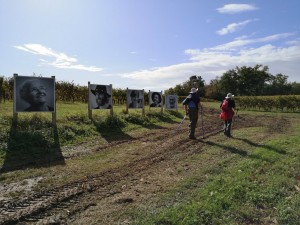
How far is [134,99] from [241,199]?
1653cm

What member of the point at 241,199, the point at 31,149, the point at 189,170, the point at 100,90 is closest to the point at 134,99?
the point at 100,90

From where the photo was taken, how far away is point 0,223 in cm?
551

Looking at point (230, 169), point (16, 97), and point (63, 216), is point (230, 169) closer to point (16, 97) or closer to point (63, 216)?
point (63, 216)

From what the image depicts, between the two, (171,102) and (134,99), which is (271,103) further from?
(134,99)

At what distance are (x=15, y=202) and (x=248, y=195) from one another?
4.64 m

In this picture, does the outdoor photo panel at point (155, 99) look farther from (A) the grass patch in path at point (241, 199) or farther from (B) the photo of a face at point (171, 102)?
(A) the grass patch in path at point (241, 199)

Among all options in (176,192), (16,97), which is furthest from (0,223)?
(16,97)

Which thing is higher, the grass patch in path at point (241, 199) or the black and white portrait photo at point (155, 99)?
the black and white portrait photo at point (155, 99)

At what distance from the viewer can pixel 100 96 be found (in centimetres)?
1919

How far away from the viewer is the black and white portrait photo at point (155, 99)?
2705 centimetres

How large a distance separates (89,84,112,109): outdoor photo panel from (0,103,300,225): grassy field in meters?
1.78

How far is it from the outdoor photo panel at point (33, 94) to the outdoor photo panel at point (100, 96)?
3463 mm

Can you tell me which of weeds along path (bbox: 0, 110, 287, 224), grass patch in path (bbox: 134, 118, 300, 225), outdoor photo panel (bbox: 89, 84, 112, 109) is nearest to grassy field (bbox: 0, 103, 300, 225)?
grass patch in path (bbox: 134, 118, 300, 225)

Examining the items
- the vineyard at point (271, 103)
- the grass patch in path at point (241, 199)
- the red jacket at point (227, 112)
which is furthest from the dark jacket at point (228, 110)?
the vineyard at point (271, 103)
